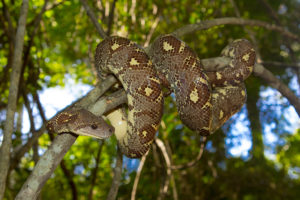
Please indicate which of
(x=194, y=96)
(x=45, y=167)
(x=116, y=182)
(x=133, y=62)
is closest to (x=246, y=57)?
(x=194, y=96)

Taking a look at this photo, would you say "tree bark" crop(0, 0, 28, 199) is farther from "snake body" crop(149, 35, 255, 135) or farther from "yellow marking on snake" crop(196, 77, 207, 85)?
"yellow marking on snake" crop(196, 77, 207, 85)

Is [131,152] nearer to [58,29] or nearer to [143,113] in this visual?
[143,113]

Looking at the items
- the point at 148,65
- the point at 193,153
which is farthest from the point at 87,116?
the point at 193,153

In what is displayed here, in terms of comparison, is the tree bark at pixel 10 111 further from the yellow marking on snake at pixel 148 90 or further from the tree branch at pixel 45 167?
the yellow marking on snake at pixel 148 90

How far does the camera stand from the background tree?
4.72 m

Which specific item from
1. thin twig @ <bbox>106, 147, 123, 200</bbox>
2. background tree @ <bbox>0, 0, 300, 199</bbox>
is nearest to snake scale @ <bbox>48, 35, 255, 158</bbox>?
thin twig @ <bbox>106, 147, 123, 200</bbox>

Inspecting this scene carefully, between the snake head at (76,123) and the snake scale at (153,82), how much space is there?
0.03 m

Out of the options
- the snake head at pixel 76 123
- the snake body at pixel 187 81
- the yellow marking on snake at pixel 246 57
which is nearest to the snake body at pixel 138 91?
the snake body at pixel 187 81

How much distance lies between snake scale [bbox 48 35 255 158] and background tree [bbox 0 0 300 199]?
1.16 m

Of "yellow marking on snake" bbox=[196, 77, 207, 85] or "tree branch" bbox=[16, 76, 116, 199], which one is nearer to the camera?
"tree branch" bbox=[16, 76, 116, 199]

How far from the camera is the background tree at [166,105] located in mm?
4723

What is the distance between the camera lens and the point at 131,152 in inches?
115

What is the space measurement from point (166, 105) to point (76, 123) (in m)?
2.94

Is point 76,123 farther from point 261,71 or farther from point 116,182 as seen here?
point 261,71
